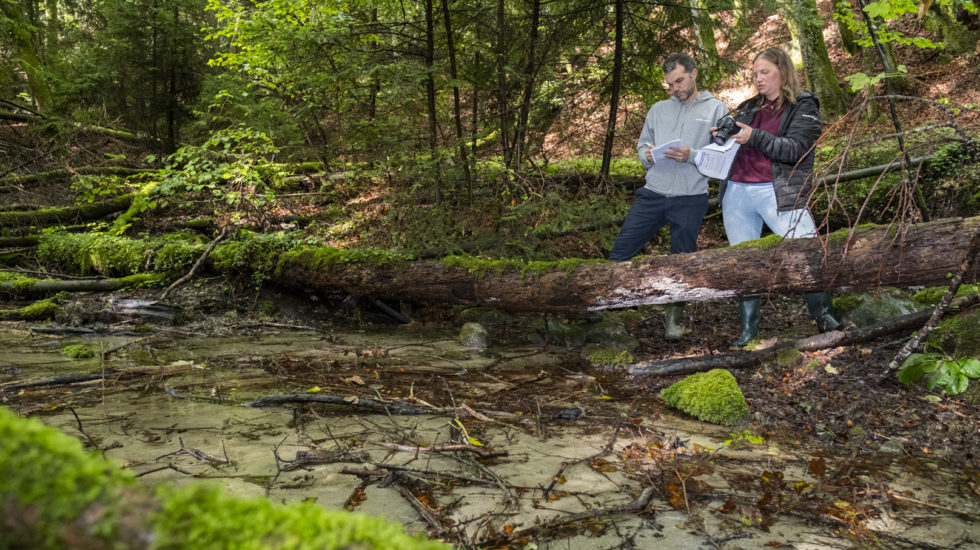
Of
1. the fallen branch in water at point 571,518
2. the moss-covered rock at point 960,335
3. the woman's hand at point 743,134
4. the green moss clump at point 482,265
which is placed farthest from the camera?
the green moss clump at point 482,265

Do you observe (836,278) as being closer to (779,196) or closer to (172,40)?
(779,196)

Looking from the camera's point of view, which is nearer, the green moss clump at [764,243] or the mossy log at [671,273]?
the mossy log at [671,273]

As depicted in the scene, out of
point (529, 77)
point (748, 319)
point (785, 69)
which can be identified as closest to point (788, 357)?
point (748, 319)

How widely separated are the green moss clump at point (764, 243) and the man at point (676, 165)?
70 cm

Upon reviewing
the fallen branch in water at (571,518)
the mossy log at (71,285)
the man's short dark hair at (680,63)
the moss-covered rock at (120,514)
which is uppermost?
the man's short dark hair at (680,63)

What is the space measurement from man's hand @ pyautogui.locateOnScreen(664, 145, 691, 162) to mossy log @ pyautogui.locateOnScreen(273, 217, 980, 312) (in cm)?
94

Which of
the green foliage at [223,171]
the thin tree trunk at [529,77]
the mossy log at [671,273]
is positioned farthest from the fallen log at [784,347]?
the green foliage at [223,171]

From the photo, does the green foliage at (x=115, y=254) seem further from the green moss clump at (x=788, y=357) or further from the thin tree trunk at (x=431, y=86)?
the green moss clump at (x=788, y=357)

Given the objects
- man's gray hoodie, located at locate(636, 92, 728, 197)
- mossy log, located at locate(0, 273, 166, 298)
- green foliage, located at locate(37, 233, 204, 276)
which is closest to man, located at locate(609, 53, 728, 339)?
man's gray hoodie, located at locate(636, 92, 728, 197)

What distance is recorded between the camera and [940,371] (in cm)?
379

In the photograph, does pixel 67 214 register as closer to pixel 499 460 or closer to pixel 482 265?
pixel 482 265

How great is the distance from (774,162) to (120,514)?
5.16 m

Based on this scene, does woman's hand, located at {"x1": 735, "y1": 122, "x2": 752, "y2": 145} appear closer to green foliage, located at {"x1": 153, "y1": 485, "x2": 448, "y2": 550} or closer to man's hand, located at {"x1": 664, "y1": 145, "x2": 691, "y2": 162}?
man's hand, located at {"x1": 664, "y1": 145, "x2": 691, "y2": 162}

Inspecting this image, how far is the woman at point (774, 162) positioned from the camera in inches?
179
